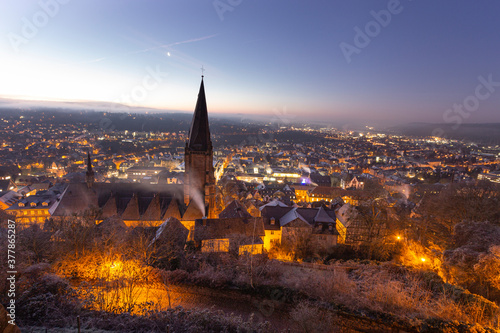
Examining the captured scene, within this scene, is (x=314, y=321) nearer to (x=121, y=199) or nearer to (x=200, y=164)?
(x=200, y=164)

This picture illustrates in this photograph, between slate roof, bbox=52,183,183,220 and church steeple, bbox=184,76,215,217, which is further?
slate roof, bbox=52,183,183,220

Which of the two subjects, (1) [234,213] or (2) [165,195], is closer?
(2) [165,195]

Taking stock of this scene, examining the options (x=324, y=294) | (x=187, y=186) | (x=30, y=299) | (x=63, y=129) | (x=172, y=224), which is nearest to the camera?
(x=30, y=299)

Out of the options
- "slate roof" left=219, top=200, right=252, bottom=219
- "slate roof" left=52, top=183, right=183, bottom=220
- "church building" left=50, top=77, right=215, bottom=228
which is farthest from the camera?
"slate roof" left=219, top=200, right=252, bottom=219

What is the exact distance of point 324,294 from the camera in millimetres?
13344

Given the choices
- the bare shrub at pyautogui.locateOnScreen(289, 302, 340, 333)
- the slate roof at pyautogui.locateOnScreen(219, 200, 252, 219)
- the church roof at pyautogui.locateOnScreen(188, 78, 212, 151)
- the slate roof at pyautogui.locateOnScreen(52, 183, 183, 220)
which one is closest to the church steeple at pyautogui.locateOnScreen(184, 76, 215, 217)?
the church roof at pyautogui.locateOnScreen(188, 78, 212, 151)

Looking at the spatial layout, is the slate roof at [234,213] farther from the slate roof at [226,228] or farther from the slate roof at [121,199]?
the slate roof at [121,199]

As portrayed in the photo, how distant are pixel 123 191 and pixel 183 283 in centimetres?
1640

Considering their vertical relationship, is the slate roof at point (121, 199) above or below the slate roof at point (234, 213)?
above

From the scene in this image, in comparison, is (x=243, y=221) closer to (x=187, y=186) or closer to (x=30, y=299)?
(x=187, y=186)

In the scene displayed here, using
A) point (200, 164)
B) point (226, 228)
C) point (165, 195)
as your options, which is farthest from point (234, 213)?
point (165, 195)

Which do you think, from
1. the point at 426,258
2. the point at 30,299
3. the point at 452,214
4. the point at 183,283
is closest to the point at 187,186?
the point at 183,283

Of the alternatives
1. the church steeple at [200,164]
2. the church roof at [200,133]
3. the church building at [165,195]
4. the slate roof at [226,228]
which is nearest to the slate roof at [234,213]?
the church building at [165,195]

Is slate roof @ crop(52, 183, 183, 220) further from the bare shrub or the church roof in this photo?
the bare shrub
